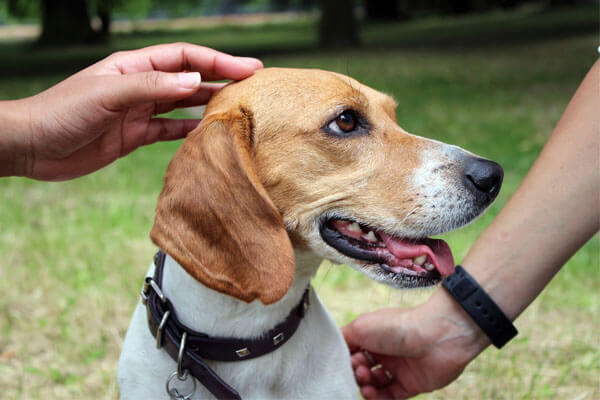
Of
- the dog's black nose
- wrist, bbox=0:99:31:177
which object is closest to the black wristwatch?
the dog's black nose

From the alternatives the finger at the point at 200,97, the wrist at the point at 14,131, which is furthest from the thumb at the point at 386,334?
the wrist at the point at 14,131

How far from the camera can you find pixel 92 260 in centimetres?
502

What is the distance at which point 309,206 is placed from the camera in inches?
99.4

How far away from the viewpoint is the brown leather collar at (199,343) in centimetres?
250

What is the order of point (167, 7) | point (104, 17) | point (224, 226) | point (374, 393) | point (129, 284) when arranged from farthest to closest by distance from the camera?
point (167, 7), point (104, 17), point (129, 284), point (374, 393), point (224, 226)

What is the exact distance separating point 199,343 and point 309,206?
0.69m

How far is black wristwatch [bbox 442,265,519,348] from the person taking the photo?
9.76 feet

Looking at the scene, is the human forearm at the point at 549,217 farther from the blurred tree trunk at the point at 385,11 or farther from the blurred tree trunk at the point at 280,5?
the blurred tree trunk at the point at 280,5

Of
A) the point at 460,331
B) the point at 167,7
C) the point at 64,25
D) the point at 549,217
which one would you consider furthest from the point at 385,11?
the point at 549,217

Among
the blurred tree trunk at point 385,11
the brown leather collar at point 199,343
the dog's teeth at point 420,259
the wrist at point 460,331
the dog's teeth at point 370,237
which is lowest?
the blurred tree trunk at point 385,11

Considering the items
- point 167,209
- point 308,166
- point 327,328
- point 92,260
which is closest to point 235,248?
point 167,209

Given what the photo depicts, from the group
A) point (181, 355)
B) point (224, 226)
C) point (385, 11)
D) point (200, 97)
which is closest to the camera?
point (224, 226)

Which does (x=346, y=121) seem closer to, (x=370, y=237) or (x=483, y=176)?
(x=370, y=237)

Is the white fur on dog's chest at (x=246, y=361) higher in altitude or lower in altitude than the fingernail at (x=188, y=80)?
lower
